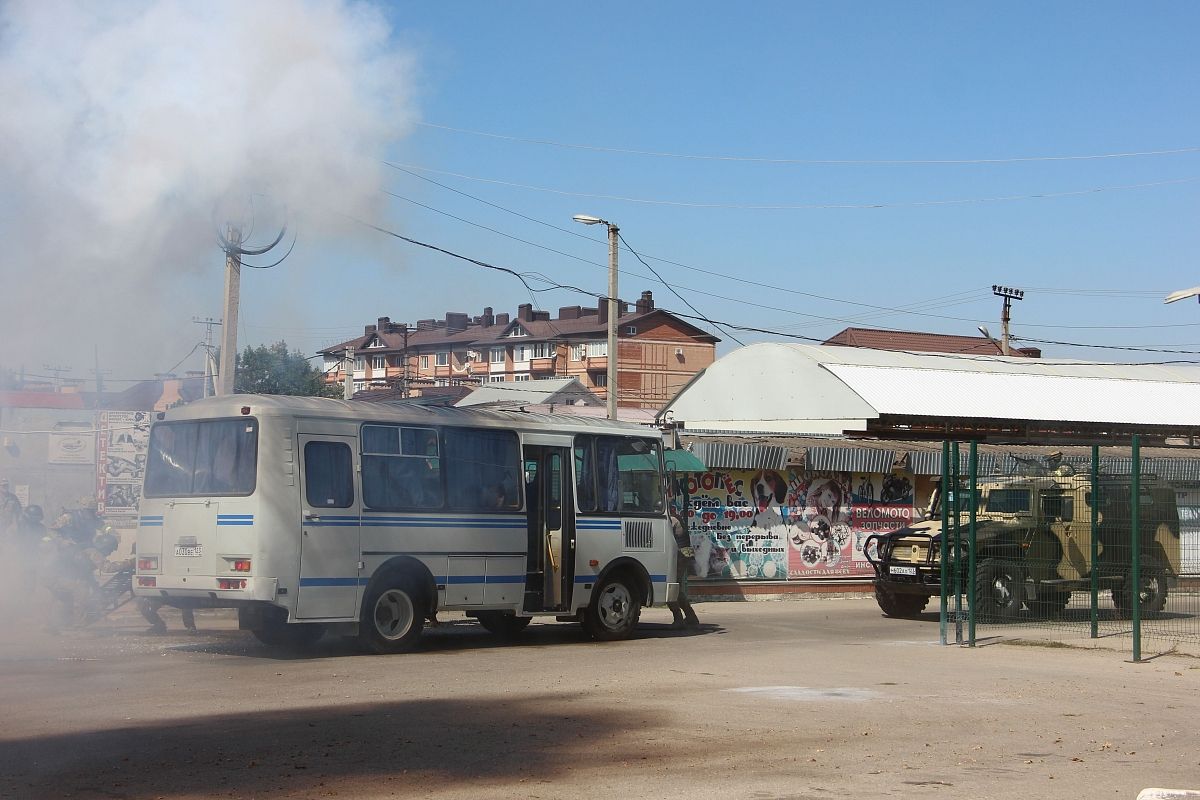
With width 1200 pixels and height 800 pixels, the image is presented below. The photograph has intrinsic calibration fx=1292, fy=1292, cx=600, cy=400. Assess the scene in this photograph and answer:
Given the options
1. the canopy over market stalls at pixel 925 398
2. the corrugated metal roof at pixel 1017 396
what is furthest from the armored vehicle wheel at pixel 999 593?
the corrugated metal roof at pixel 1017 396

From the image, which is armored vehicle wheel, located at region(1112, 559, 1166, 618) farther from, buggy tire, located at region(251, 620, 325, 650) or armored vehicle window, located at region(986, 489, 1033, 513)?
buggy tire, located at region(251, 620, 325, 650)

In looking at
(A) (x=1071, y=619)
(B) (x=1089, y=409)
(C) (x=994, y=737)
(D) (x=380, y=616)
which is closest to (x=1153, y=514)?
(A) (x=1071, y=619)

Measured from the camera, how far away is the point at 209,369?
25984mm

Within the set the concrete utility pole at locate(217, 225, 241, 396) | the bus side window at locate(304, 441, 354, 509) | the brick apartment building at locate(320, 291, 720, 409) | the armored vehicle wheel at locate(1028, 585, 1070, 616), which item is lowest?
the armored vehicle wheel at locate(1028, 585, 1070, 616)

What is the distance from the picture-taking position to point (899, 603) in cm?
2228

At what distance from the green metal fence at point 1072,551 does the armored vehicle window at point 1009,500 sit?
0.5 inches

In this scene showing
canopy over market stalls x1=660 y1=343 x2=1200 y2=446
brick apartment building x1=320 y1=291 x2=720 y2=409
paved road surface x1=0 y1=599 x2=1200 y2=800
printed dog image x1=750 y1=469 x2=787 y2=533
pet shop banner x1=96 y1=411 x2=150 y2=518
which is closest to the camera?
paved road surface x1=0 y1=599 x2=1200 y2=800

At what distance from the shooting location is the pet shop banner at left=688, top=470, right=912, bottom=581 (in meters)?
26.5

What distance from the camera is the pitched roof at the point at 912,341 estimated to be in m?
81.9

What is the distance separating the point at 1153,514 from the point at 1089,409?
87.7 feet

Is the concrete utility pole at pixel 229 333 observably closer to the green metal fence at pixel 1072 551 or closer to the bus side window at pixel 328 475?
the bus side window at pixel 328 475

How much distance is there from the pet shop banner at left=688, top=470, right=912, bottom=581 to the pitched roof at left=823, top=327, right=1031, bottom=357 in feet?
170

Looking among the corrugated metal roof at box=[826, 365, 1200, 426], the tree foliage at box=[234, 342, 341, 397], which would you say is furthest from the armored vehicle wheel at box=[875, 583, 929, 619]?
the tree foliage at box=[234, 342, 341, 397]

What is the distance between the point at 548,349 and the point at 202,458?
317ft
